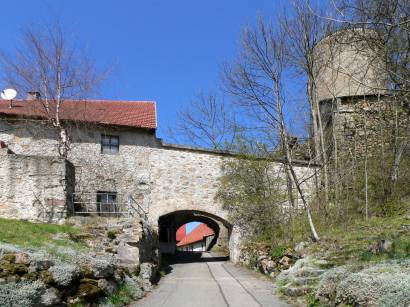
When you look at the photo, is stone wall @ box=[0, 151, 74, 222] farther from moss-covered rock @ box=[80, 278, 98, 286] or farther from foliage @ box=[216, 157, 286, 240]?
moss-covered rock @ box=[80, 278, 98, 286]

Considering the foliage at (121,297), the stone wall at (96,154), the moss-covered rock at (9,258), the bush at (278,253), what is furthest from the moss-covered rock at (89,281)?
the stone wall at (96,154)

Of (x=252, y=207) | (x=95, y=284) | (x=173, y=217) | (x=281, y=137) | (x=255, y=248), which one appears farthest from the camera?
(x=173, y=217)

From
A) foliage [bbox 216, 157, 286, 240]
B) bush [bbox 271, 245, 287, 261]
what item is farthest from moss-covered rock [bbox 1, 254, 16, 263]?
foliage [bbox 216, 157, 286, 240]

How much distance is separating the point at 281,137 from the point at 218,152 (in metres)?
5.92

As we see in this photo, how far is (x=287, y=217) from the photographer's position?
61.2ft

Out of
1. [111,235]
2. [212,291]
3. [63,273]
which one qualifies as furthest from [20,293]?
[111,235]

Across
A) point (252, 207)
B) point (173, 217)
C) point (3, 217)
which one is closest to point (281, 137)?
point (252, 207)

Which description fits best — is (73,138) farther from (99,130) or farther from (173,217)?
(173,217)

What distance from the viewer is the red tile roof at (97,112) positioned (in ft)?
65.8

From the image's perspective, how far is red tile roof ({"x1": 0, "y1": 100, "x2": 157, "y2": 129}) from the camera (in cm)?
2006

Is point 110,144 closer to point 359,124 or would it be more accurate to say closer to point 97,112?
point 97,112

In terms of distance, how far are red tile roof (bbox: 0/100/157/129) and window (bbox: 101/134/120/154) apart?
2.39 ft

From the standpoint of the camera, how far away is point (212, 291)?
11.5 metres

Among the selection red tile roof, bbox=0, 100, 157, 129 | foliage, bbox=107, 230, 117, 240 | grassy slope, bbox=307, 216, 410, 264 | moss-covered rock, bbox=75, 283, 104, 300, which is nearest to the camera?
moss-covered rock, bbox=75, 283, 104, 300
